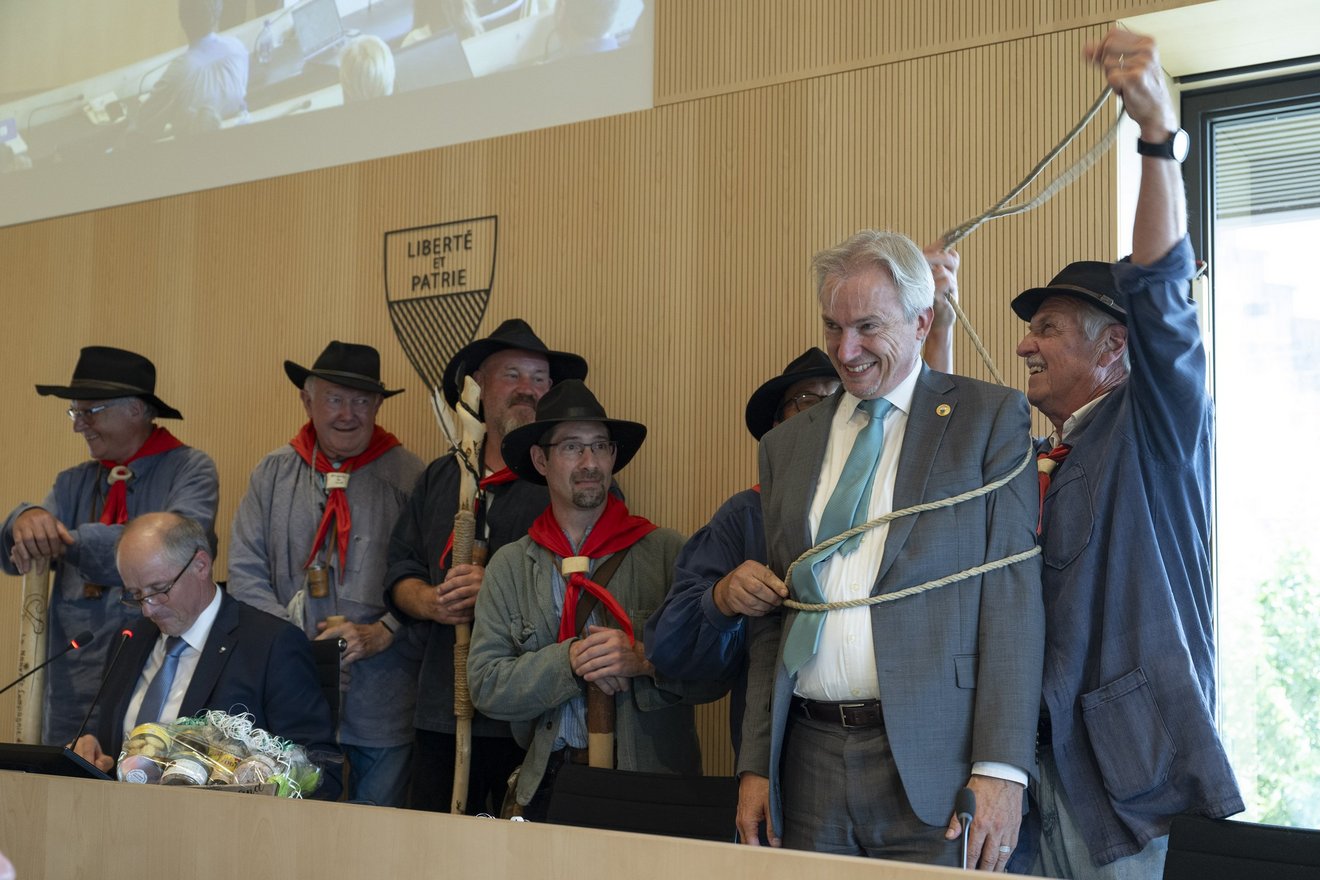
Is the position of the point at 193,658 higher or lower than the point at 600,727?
higher

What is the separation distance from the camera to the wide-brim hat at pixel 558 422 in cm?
354

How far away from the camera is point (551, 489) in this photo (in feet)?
11.7

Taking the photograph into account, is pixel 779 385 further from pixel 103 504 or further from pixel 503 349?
pixel 103 504

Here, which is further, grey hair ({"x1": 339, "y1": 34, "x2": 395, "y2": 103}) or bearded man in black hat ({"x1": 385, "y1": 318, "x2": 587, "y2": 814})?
grey hair ({"x1": 339, "y1": 34, "x2": 395, "y2": 103})

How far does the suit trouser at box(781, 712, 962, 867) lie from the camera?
2.40 metres

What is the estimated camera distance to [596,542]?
11.4ft

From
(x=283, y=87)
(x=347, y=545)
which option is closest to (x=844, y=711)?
(x=347, y=545)

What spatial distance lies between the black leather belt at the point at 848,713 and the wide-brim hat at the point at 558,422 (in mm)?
1164

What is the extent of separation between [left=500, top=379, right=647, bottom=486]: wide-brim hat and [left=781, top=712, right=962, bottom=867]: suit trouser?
47.7 inches

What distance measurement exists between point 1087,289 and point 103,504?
331 cm

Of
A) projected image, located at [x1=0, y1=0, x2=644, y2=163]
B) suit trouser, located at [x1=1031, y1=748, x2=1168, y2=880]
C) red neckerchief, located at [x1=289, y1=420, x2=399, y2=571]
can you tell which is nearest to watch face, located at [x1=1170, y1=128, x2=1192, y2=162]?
suit trouser, located at [x1=1031, y1=748, x2=1168, y2=880]

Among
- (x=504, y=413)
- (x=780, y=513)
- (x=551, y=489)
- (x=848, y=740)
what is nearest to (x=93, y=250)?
(x=504, y=413)

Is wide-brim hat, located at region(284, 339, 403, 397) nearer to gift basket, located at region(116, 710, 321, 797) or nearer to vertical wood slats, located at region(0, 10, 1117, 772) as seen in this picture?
vertical wood slats, located at region(0, 10, 1117, 772)

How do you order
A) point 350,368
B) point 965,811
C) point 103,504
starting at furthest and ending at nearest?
point 103,504 < point 350,368 < point 965,811
